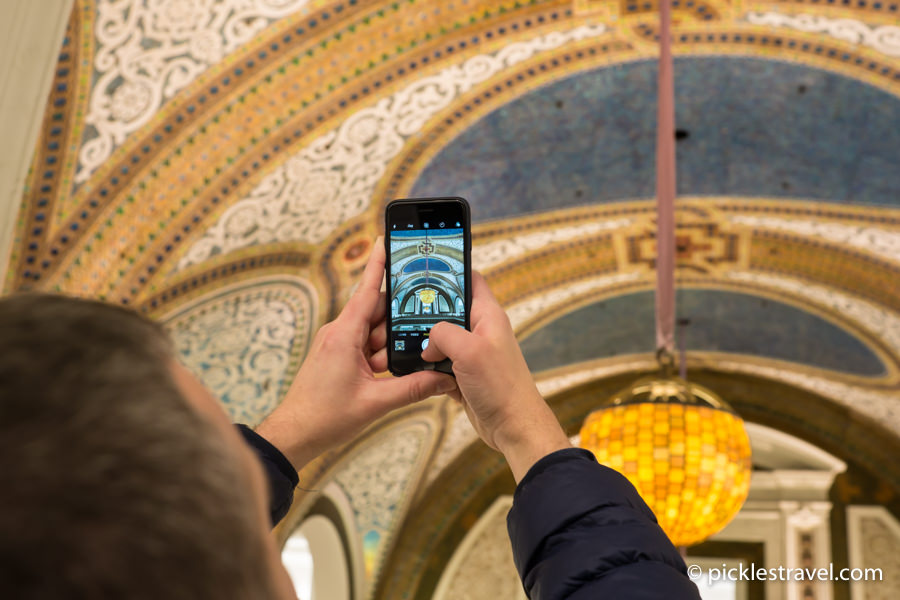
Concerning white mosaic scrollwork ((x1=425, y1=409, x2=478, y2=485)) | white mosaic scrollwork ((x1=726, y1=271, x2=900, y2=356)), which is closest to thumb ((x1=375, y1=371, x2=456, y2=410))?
white mosaic scrollwork ((x1=726, y1=271, x2=900, y2=356))

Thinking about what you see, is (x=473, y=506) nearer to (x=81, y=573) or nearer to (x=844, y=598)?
(x=844, y=598)

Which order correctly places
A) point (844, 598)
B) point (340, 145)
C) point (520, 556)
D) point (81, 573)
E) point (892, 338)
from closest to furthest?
point (81, 573) < point (520, 556) < point (340, 145) < point (892, 338) < point (844, 598)

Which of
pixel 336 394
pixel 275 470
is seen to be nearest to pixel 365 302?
pixel 336 394

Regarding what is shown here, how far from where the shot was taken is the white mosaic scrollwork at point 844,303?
6508 millimetres

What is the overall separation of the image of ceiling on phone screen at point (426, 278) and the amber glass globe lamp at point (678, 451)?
2.62 meters

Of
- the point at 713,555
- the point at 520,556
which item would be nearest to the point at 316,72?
the point at 520,556

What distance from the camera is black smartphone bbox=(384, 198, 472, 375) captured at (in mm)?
1188

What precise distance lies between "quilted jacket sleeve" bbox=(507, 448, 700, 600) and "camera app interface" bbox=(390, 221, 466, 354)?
0.43 metres

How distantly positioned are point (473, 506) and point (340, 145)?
5.81 m

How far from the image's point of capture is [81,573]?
0.38 m

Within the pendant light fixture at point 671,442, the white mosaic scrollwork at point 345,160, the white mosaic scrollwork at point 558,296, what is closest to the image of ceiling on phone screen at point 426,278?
the pendant light fixture at point 671,442

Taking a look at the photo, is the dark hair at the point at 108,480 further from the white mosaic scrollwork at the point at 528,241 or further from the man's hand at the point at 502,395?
the white mosaic scrollwork at the point at 528,241

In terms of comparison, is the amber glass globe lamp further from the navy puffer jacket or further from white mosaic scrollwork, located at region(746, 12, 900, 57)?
the navy puffer jacket

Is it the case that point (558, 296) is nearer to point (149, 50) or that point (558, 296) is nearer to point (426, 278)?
point (149, 50)
